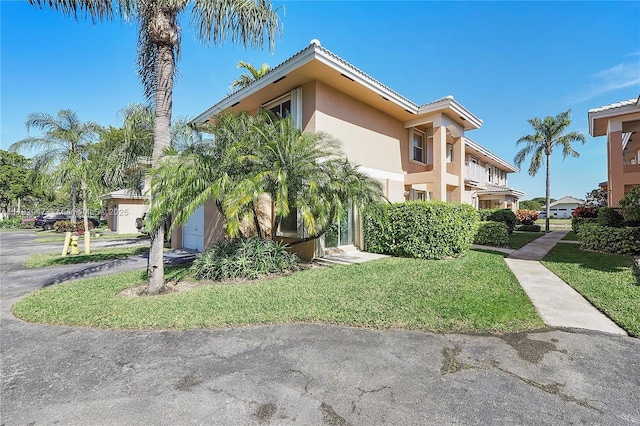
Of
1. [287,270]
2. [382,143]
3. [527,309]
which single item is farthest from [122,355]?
[382,143]

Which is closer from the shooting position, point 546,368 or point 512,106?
point 546,368

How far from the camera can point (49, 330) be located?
4.88 meters

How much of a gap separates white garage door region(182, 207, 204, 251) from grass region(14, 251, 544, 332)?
17.8ft

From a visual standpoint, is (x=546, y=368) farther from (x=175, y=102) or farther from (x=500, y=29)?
(x=500, y=29)

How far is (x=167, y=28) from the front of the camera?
22.8ft

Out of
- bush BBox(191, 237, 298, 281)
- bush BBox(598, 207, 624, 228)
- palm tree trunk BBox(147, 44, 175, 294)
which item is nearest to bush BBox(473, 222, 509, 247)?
bush BBox(598, 207, 624, 228)

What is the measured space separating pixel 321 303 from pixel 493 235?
1205cm

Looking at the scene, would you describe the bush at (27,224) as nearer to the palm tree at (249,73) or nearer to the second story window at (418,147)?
the palm tree at (249,73)

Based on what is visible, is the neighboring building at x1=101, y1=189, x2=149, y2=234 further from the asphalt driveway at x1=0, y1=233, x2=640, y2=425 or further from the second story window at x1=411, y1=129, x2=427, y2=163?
the asphalt driveway at x1=0, y1=233, x2=640, y2=425

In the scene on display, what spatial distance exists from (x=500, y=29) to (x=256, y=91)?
10.4 m

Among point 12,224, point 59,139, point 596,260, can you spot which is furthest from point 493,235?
point 12,224

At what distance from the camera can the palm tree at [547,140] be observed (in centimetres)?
2573

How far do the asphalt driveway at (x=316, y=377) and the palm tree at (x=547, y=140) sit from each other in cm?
2773

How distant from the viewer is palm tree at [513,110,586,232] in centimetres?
2573
